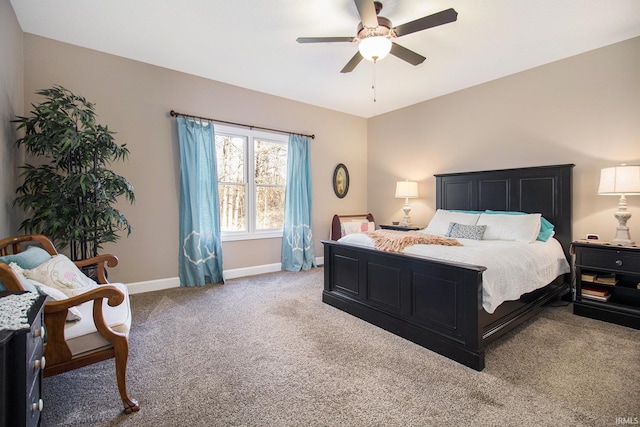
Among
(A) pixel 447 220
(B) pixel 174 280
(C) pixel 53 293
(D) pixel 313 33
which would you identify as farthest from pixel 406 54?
(B) pixel 174 280

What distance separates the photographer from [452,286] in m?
2.28

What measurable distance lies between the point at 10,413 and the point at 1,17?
3.00m

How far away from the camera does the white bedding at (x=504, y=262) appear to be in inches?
88.7

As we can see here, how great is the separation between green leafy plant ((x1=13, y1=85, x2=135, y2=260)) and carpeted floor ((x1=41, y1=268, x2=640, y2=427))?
1047mm

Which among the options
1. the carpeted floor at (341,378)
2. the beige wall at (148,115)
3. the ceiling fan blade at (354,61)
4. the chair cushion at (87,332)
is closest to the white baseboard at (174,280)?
the beige wall at (148,115)

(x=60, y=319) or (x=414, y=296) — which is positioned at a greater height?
(x=60, y=319)

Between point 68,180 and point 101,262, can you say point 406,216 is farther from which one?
point 68,180

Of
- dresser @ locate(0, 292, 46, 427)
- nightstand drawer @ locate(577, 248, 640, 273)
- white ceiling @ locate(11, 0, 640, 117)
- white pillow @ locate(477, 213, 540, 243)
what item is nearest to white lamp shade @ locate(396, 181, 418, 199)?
white pillow @ locate(477, 213, 540, 243)

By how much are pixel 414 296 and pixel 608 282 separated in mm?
2055

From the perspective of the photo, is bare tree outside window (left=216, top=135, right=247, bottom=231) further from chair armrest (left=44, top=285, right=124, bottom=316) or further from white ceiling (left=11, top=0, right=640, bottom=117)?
chair armrest (left=44, top=285, right=124, bottom=316)

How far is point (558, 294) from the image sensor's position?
340 cm

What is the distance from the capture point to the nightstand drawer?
2750 millimetres

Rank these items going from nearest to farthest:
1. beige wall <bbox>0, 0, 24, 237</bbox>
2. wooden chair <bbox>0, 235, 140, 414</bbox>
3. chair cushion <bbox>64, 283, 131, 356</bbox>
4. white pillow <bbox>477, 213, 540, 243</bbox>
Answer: wooden chair <bbox>0, 235, 140, 414</bbox>
chair cushion <bbox>64, 283, 131, 356</bbox>
beige wall <bbox>0, 0, 24, 237</bbox>
white pillow <bbox>477, 213, 540, 243</bbox>

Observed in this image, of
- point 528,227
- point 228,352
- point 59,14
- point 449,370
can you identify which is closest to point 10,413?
point 228,352
